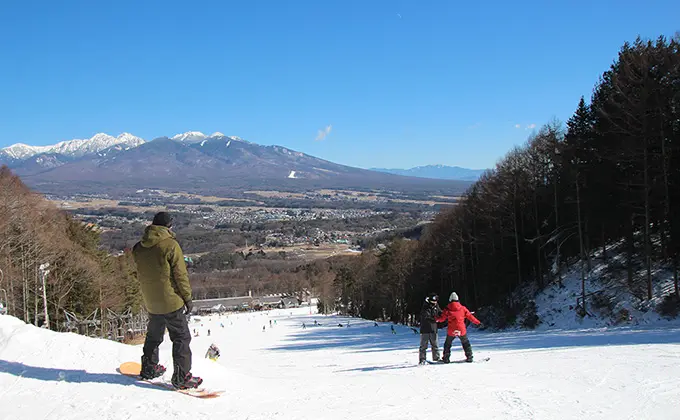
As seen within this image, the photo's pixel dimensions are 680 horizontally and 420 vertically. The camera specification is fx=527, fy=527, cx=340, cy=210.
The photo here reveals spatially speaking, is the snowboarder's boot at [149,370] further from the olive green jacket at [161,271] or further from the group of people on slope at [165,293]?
the olive green jacket at [161,271]

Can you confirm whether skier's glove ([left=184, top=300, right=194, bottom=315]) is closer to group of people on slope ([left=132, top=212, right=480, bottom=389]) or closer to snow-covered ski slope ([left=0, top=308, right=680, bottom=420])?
group of people on slope ([left=132, top=212, right=480, bottom=389])

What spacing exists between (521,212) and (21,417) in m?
35.7

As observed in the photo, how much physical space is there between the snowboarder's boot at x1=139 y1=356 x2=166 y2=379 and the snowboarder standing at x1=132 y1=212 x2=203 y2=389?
40 centimetres

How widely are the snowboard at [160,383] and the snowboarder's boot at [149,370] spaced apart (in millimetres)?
55

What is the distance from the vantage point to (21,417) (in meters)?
5.93

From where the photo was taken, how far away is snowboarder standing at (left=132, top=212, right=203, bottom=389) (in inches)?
279

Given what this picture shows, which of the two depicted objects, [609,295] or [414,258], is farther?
[414,258]

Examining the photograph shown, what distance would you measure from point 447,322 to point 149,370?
6704 millimetres

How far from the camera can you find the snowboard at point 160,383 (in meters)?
7.07

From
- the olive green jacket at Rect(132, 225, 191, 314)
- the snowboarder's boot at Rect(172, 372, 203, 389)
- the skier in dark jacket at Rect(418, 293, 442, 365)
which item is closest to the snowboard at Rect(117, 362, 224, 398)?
the snowboarder's boot at Rect(172, 372, 203, 389)

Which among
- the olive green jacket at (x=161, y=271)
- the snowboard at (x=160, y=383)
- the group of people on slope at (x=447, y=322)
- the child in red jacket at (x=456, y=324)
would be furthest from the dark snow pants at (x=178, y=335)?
the child in red jacket at (x=456, y=324)

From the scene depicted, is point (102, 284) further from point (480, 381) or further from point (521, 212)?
point (480, 381)

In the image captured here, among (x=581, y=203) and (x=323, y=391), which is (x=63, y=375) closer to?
(x=323, y=391)

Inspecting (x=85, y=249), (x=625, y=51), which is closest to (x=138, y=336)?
(x=85, y=249)
